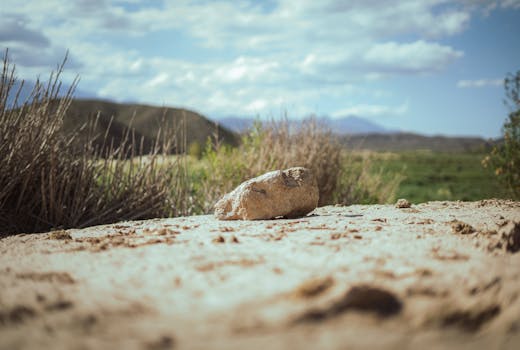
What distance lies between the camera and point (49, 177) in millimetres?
4535

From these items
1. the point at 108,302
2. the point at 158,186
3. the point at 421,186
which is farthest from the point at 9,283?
the point at 421,186

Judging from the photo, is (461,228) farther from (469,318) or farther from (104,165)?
(104,165)

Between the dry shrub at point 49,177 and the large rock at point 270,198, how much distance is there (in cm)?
142

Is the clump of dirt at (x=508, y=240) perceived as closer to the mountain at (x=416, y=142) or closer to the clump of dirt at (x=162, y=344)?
the clump of dirt at (x=162, y=344)

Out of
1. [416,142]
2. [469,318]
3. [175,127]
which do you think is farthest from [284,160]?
[416,142]

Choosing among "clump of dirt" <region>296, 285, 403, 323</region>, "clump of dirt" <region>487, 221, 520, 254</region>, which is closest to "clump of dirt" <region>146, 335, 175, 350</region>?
"clump of dirt" <region>296, 285, 403, 323</region>

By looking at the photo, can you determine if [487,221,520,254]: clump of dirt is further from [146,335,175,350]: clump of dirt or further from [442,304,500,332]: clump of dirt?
[146,335,175,350]: clump of dirt

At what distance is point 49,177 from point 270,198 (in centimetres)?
229

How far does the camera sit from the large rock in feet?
13.5

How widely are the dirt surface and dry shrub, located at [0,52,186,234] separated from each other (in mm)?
1552

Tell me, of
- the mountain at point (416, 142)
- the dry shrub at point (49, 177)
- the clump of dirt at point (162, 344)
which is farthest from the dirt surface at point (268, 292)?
the mountain at point (416, 142)

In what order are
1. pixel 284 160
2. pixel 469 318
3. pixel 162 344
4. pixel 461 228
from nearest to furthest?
pixel 162 344, pixel 469 318, pixel 461 228, pixel 284 160

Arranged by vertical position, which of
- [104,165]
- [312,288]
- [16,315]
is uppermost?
[104,165]

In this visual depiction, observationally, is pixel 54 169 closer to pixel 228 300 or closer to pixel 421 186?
pixel 228 300
